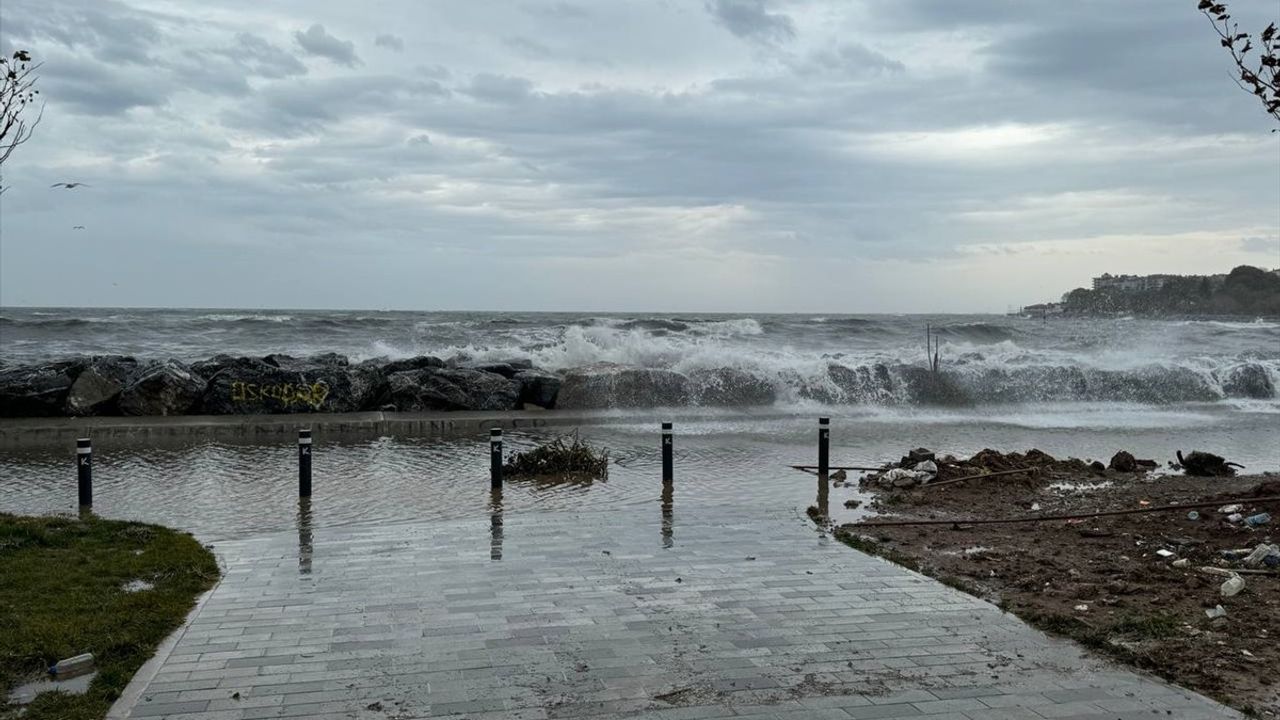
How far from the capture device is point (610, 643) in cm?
611

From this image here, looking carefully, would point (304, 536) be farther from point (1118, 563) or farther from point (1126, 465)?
point (1126, 465)

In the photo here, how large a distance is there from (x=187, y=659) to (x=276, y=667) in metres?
0.57

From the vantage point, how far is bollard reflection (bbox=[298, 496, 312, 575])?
8.21m

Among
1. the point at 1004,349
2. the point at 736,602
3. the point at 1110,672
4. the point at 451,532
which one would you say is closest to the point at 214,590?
the point at 451,532

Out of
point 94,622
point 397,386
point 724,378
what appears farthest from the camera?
point 724,378

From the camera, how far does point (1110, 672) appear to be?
5.54 meters

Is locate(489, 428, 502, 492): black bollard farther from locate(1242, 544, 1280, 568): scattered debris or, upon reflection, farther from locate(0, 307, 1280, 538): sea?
locate(1242, 544, 1280, 568): scattered debris

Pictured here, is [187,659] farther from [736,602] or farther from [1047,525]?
[1047,525]

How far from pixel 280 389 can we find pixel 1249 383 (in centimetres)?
2672

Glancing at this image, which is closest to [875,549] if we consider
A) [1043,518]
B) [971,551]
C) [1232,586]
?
[971,551]

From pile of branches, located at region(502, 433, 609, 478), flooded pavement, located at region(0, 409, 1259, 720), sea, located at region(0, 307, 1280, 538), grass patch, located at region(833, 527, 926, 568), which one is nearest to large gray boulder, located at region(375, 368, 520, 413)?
sea, located at region(0, 307, 1280, 538)

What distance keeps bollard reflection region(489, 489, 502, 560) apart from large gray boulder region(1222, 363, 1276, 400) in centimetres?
2513

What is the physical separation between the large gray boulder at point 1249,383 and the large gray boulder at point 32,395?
2988 centimetres

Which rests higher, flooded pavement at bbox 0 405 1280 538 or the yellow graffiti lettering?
the yellow graffiti lettering
